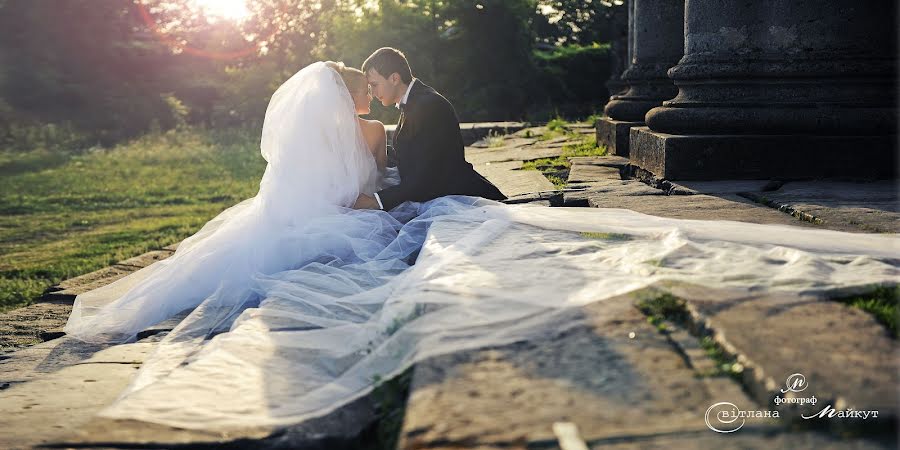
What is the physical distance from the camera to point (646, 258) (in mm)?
3105

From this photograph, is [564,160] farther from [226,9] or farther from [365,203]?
[226,9]

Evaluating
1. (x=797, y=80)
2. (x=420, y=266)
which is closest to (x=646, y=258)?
(x=420, y=266)

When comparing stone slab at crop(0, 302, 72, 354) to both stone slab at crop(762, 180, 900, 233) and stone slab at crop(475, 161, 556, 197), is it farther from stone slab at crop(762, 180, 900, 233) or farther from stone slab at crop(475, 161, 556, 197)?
stone slab at crop(762, 180, 900, 233)

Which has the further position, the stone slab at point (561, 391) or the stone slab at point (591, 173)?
the stone slab at point (591, 173)

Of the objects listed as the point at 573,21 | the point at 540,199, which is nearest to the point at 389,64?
the point at 540,199

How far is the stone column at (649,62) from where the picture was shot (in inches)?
297

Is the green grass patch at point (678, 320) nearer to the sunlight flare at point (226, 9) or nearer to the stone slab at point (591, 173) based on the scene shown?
the stone slab at point (591, 173)

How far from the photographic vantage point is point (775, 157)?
5258 millimetres

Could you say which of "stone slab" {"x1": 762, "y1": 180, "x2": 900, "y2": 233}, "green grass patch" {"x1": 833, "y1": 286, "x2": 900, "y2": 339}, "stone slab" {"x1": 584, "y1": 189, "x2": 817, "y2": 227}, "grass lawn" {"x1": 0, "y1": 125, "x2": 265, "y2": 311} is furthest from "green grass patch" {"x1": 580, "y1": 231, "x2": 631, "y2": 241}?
"grass lawn" {"x1": 0, "y1": 125, "x2": 265, "y2": 311}

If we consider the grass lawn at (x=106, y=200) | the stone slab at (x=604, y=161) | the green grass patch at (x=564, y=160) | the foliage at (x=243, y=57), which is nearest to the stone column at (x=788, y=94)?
the green grass patch at (x=564, y=160)

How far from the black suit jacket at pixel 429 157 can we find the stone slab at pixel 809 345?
285 cm

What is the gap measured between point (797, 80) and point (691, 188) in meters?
1.04

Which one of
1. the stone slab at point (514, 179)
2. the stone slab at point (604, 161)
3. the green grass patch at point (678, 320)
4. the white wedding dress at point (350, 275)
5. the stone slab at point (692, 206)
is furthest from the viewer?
the stone slab at point (604, 161)

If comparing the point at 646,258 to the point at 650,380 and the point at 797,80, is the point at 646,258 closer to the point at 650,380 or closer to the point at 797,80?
the point at 650,380
